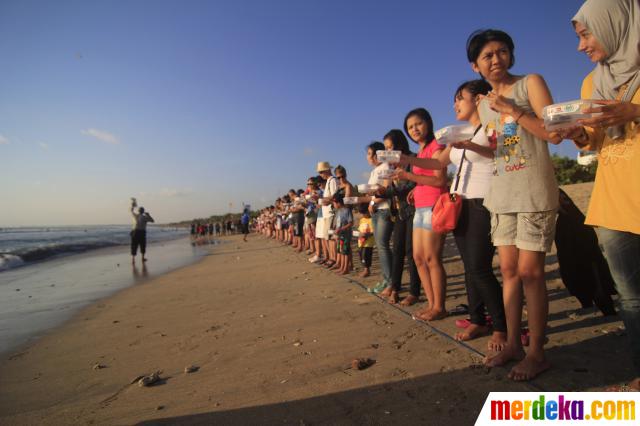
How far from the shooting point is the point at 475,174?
2543 mm

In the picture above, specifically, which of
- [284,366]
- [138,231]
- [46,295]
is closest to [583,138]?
[284,366]

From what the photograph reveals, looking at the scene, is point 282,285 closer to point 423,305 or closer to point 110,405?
point 423,305

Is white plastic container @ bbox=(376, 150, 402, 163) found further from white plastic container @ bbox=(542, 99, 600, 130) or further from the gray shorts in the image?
white plastic container @ bbox=(542, 99, 600, 130)

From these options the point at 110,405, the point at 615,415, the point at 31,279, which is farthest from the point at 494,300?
the point at 31,279

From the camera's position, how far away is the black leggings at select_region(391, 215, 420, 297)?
391 cm

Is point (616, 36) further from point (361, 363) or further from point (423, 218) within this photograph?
point (361, 363)

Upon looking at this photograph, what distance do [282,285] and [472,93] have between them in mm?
3941

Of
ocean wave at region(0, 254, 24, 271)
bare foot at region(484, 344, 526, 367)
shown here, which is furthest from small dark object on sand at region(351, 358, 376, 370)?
ocean wave at region(0, 254, 24, 271)

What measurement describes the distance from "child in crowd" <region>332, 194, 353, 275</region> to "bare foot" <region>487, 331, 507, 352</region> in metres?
3.74

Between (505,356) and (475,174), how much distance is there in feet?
4.15

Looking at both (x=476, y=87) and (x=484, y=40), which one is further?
(x=476, y=87)

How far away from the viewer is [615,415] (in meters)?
1.54

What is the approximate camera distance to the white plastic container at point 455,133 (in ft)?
7.59

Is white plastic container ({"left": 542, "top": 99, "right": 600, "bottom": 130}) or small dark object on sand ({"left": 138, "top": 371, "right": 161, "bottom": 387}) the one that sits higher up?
white plastic container ({"left": 542, "top": 99, "right": 600, "bottom": 130})
